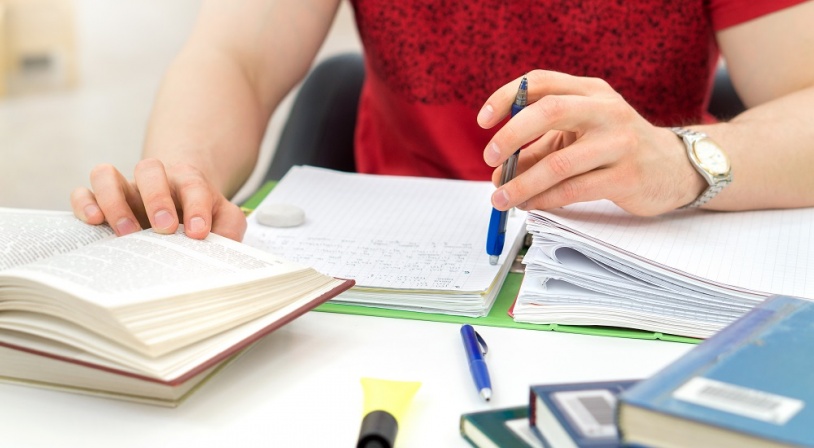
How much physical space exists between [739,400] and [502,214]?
1.30ft

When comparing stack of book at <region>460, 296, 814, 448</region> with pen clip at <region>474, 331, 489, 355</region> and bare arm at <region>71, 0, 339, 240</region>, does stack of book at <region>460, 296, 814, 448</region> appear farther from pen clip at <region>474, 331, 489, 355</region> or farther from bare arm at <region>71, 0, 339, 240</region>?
bare arm at <region>71, 0, 339, 240</region>

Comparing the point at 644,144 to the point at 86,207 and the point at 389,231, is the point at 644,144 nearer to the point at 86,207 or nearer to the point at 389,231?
the point at 389,231

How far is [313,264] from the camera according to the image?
2.85 ft

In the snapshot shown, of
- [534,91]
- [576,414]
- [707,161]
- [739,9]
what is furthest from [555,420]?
[739,9]

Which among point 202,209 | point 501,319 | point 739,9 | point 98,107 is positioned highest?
point 739,9

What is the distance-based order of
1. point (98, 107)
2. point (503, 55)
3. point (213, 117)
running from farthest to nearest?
point (98, 107) < point (503, 55) < point (213, 117)

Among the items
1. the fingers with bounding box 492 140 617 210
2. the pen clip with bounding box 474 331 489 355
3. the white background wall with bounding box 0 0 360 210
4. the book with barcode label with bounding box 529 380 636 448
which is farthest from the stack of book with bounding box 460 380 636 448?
the white background wall with bounding box 0 0 360 210

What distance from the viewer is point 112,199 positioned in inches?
32.7

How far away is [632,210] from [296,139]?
739mm

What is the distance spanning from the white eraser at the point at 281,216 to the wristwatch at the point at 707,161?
1.35 feet

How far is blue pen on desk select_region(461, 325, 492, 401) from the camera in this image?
660mm

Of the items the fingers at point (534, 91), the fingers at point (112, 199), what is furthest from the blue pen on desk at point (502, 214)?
the fingers at point (112, 199)

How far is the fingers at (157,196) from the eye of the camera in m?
0.80

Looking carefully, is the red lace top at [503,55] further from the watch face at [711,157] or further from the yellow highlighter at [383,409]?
the yellow highlighter at [383,409]
